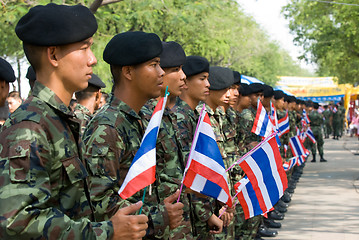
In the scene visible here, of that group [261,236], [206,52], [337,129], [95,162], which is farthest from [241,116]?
[337,129]

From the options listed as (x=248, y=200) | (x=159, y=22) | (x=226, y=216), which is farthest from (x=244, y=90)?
(x=159, y=22)

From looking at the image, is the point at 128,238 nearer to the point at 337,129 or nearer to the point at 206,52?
the point at 206,52

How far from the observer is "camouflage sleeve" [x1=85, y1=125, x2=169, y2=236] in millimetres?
2852

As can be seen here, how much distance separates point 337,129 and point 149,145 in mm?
35208

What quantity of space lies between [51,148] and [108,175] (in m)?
0.71

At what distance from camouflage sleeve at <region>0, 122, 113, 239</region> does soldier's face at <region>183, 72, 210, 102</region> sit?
116 inches

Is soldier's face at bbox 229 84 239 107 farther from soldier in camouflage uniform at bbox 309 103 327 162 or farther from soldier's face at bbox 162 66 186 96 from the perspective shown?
soldier in camouflage uniform at bbox 309 103 327 162

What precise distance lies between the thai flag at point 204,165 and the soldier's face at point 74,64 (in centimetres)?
139

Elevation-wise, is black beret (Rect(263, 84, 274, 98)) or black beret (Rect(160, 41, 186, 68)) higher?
black beret (Rect(160, 41, 186, 68))

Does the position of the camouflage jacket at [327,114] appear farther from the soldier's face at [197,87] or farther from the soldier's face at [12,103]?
the soldier's face at [197,87]

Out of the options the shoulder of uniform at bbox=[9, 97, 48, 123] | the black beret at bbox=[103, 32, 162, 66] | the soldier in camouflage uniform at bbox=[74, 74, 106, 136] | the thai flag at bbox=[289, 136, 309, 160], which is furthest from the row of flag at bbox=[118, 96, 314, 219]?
the thai flag at bbox=[289, 136, 309, 160]

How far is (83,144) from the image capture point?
103 inches

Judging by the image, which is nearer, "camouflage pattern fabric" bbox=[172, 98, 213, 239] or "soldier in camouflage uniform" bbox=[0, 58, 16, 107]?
"soldier in camouflage uniform" bbox=[0, 58, 16, 107]

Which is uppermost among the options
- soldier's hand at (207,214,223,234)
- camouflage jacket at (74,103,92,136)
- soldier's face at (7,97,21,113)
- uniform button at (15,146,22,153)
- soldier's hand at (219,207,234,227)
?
uniform button at (15,146,22,153)
